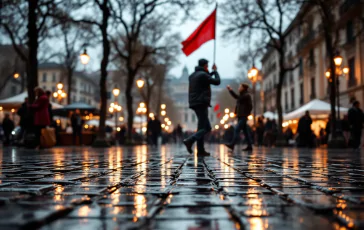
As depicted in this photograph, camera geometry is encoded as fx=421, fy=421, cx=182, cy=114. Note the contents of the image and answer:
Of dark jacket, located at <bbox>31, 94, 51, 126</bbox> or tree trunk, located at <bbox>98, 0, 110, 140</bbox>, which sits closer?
dark jacket, located at <bbox>31, 94, 51, 126</bbox>

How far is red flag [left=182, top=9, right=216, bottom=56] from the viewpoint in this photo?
10969mm

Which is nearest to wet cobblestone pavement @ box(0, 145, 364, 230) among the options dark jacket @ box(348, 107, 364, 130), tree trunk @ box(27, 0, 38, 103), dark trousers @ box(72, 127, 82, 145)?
tree trunk @ box(27, 0, 38, 103)

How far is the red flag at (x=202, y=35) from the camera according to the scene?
36.0 ft

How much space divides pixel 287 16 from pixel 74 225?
22.7 meters

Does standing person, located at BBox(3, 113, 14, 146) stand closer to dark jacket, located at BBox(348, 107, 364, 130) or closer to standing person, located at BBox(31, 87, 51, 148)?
standing person, located at BBox(31, 87, 51, 148)

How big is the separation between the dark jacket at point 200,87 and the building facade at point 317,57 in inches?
353

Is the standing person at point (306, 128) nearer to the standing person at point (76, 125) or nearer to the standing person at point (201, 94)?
the standing person at point (76, 125)

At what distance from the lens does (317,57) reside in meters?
39.0

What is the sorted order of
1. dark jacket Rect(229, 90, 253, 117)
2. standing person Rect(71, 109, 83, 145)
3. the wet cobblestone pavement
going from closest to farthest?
the wet cobblestone pavement → dark jacket Rect(229, 90, 253, 117) → standing person Rect(71, 109, 83, 145)

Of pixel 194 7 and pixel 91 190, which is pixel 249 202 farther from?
pixel 194 7

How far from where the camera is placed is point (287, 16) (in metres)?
22.8

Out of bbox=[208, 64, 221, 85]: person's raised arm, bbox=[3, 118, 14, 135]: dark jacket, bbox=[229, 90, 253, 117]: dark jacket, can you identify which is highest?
bbox=[208, 64, 221, 85]: person's raised arm

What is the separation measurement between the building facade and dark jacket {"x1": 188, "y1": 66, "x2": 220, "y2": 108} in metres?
8.96

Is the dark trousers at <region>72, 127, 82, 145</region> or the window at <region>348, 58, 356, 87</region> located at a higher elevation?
the window at <region>348, 58, 356, 87</region>
